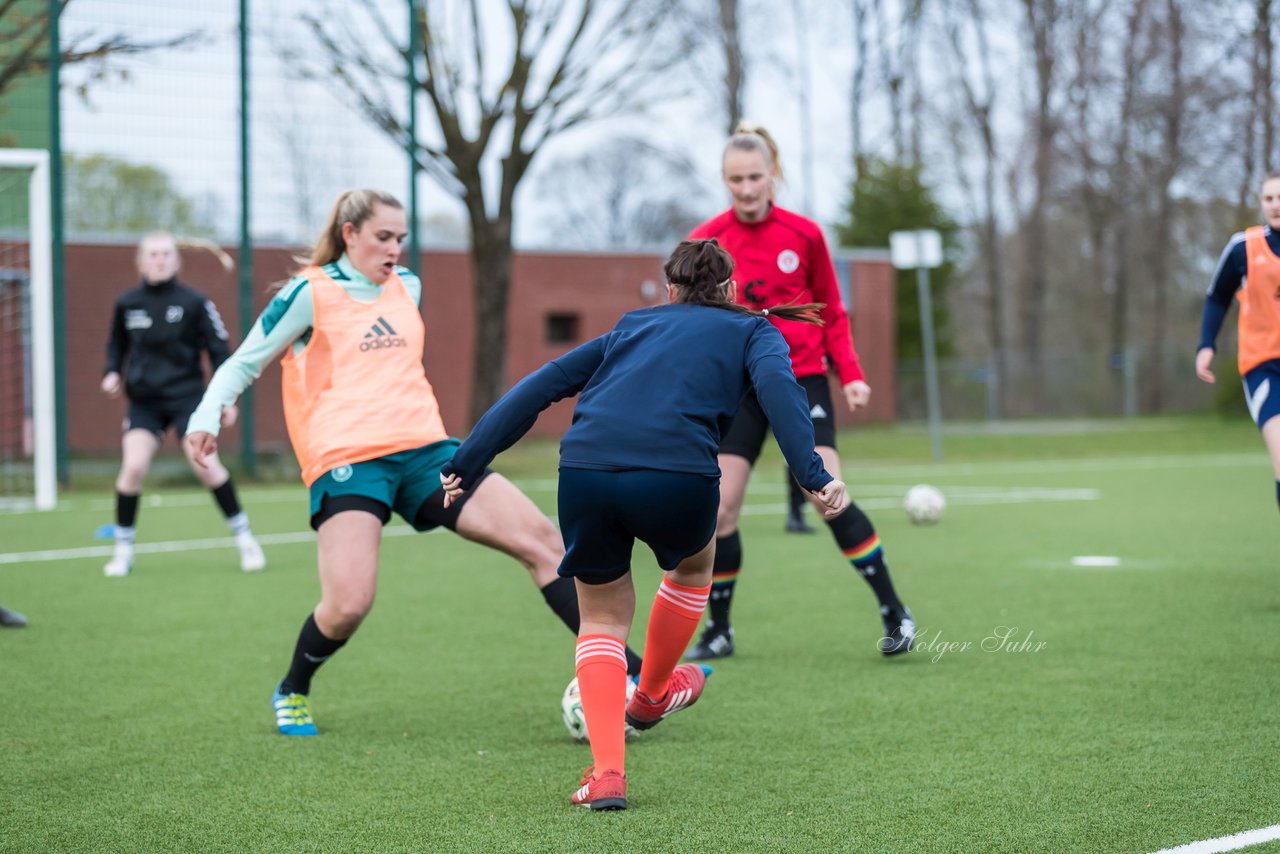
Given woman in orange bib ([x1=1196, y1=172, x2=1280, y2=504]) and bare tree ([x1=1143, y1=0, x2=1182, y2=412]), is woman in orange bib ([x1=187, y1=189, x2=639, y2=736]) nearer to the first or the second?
woman in orange bib ([x1=1196, y1=172, x2=1280, y2=504])

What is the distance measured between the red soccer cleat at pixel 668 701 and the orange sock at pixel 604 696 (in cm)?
41

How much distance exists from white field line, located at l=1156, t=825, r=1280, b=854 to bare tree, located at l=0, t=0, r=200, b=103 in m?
13.9

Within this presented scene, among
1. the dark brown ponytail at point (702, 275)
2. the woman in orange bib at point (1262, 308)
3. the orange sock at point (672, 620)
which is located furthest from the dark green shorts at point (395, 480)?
the woman in orange bib at point (1262, 308)

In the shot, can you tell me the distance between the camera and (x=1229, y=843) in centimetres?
330

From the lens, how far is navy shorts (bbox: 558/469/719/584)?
143 inches

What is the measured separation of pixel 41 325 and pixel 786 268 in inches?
282

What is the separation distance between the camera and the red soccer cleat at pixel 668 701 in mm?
4250

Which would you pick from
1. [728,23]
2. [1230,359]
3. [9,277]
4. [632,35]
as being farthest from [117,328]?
[1230,359]

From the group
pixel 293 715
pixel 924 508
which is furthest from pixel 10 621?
pixel 924 508

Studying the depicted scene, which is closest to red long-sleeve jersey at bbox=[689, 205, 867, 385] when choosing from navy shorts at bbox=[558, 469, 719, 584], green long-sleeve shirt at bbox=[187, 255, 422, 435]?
green long-sleeve shirt at bbox=[187, 255, 422, 435]

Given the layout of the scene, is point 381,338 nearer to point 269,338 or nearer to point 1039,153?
point 269,338

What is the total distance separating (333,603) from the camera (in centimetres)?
453

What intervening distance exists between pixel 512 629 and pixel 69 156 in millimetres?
11313

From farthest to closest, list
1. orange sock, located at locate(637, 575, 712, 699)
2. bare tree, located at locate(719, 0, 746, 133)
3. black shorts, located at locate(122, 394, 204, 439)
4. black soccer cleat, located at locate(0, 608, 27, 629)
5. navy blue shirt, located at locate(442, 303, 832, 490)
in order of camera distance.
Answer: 1. bare tree, located at locate(719, 0, 746, 133)
2. black shorts, located at locate(122, 394, 204, 439)
3. black soccer cleat, located at locate(0, 608, 27, 629)
4. orange sock, located at locate(637, 575, 712, 699)
5. navy blue shirt, located at locate(442, 303, 832, 490)
